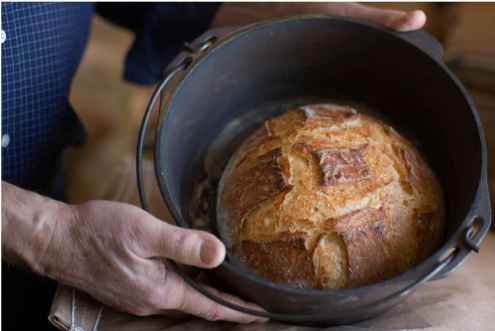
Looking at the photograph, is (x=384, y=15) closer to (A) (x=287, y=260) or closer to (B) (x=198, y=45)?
Answer: (B) (x=198, y=45)

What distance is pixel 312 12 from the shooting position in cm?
117

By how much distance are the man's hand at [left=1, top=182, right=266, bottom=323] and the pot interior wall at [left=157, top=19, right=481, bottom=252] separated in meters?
0.15

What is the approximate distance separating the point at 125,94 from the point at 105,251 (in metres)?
1.42

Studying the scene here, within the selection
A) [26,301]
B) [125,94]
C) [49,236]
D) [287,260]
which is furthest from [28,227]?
[125,94]

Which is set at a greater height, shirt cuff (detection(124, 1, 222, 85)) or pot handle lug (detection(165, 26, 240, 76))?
pot handle lug (detection(165, 26, 240, 76))

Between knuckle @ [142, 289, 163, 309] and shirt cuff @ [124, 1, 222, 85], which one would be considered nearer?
knuckle @ [142, 289, 163, 309]

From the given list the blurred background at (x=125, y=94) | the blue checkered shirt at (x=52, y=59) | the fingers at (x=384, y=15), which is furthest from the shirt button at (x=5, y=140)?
the fingers at (x=384, y=15)

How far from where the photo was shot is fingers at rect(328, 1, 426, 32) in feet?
3.24

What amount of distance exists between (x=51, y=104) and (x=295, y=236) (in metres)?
0.76

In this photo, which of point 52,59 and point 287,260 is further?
point 52,59

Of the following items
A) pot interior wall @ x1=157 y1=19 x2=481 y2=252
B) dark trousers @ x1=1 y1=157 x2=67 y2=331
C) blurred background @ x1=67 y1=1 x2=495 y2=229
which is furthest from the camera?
blurred background @ x1=67 y1=1 x2=495 y2=229

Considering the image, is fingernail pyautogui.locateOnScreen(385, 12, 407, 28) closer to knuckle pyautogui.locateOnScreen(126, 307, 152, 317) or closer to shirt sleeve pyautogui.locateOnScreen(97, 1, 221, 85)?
shirt sleeve pyautogui.locateOnScreen(97, 1, 221, 85)

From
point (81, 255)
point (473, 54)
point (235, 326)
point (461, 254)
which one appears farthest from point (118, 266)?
point (473, 54)

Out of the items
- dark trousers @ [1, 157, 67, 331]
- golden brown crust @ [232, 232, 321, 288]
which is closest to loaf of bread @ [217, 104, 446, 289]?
golden brown crust @ [232, 232, 321, 288]
